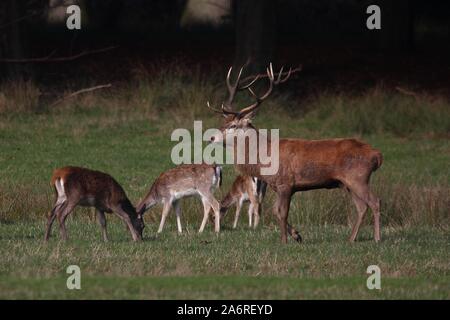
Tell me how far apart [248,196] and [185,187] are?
36.2 inches

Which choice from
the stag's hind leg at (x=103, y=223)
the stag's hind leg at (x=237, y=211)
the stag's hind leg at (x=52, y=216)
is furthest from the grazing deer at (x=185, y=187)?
the stag's hind leg at (x=52, y=216)

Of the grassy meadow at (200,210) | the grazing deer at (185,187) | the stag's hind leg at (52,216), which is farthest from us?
the grazing deer at (185,187)

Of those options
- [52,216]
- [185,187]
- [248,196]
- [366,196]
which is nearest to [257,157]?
[366,196]

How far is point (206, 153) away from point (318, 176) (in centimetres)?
702

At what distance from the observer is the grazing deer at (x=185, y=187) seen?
17.5 m

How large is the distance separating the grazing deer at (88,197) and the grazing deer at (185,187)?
1396 millimetres

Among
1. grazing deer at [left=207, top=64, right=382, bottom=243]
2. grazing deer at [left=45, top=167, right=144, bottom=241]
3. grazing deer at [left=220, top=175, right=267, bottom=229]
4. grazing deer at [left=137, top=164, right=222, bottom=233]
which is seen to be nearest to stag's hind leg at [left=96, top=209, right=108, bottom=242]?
grazing deer at [left=45, top=167, right=144, bottom=241]

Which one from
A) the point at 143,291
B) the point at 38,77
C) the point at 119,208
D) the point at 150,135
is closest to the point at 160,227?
the point at 119,208

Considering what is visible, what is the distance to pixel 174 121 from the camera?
25469 millimetres

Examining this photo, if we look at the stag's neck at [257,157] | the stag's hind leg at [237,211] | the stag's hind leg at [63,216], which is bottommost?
the stag's hind leg at [237,211]

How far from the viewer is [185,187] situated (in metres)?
17.5

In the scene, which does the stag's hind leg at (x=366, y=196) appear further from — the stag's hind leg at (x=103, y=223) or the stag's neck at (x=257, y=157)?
the stag's hind leg at (x=103, y=223)

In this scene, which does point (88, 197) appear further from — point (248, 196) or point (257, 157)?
point (248, 196)
